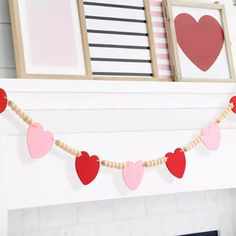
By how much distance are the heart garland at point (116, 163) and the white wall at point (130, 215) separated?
40 centimetres

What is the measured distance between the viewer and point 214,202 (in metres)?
1.84

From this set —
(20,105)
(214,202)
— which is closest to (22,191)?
(20,105)

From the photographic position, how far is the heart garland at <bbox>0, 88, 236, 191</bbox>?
1137 mm

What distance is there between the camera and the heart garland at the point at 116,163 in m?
1.14

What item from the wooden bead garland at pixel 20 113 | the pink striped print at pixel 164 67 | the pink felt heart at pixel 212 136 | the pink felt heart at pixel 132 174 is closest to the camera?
the wooden bead garland at pixel 20 113

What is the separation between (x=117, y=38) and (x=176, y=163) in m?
0.55

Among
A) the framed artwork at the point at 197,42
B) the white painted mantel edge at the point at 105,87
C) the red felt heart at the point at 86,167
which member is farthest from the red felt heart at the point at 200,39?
the red felt heart at the point at 86,167

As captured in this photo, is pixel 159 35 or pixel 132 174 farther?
pixel 159 35

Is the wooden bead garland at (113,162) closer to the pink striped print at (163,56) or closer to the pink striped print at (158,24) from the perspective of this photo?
the pink striped print at (163,56)

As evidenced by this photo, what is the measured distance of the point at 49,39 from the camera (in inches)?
53.1

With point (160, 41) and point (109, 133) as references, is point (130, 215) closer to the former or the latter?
point (109, 133)

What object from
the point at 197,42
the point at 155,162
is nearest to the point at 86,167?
the point at 155,162

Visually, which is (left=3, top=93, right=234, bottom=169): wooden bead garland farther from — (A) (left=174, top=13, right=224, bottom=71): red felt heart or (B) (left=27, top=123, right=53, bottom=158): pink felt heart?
(A) (left=174, top=13, right=224, bottom=71): red felt heart

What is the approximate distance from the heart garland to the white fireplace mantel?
0.8 inches
